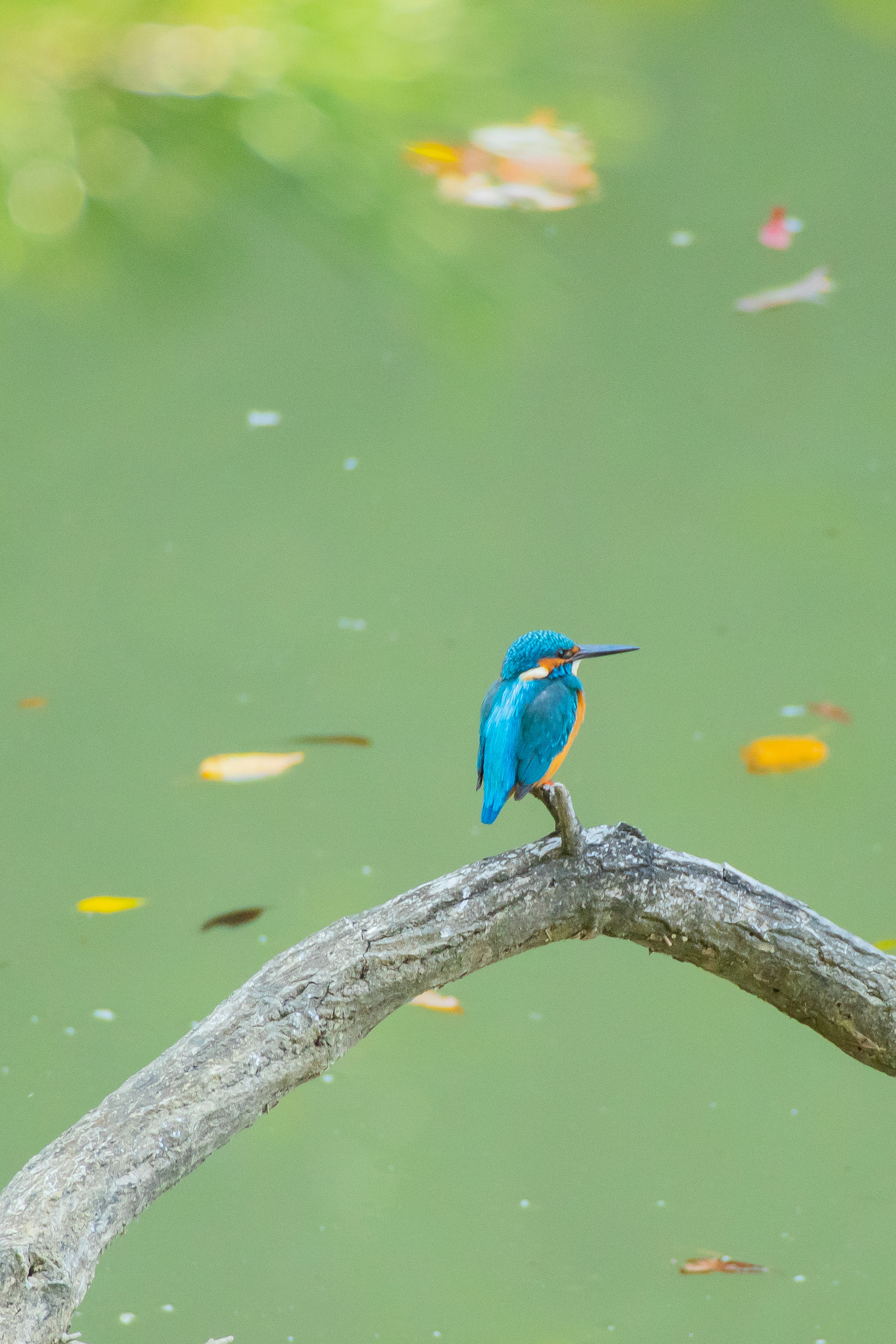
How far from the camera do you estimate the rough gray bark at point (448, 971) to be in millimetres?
1078

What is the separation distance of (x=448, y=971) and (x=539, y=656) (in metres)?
0.33

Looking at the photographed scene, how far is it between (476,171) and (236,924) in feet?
6.36

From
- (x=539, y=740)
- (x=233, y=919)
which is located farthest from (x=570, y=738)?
(x=233, y=919)

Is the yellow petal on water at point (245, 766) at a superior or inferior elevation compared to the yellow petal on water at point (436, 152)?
inferior

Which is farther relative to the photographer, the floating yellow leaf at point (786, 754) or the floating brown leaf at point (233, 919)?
the floating yellow leaf at point (786, 754)

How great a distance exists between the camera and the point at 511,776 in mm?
1204

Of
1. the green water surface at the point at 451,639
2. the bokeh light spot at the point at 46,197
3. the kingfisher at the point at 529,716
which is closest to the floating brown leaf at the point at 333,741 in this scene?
the green water surface at the point at 451,639

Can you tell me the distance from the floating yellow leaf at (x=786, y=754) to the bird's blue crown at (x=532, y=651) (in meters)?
1.08

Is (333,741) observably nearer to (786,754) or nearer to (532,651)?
(786,754)

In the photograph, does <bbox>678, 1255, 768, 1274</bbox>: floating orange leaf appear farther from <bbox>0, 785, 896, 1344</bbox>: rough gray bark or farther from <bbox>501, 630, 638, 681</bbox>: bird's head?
<bbox>501, 630, 638, 681</bbox>: bird's head

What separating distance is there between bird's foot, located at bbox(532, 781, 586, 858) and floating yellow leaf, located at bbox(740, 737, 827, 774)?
3.56ft

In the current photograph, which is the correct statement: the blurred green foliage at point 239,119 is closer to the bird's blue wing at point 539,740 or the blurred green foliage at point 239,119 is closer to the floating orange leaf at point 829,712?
the floating orange leaf at point 829,712

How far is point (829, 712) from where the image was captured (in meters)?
2.26

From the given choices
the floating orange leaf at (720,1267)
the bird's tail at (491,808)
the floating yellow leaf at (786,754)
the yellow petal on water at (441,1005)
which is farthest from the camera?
the floating yellow leaf at (786,754)
